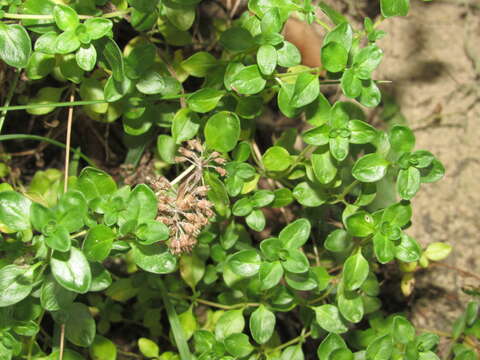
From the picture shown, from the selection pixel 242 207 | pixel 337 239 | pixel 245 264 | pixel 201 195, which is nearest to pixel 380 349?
pixel 337 239

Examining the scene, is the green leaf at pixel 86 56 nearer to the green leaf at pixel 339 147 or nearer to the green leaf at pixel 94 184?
the green leaf at pixel 94 184

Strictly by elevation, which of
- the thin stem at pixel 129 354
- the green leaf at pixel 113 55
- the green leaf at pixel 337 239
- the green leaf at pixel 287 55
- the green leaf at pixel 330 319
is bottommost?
the thin stem at pixel 129 354

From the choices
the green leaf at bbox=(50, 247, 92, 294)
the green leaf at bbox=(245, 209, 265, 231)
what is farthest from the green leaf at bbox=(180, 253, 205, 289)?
the green leaf at bbox=(50, 247, 92, 294)

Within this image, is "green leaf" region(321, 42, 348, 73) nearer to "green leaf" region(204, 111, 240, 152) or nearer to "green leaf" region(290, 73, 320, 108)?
"green leaf" region(290, 73, 320, 108)

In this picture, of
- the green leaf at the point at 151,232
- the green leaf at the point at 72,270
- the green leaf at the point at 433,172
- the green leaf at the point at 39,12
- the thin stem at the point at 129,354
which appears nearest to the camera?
the green leaf at the point at 72,270

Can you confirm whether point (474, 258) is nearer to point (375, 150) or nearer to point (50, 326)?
point (375, 150)

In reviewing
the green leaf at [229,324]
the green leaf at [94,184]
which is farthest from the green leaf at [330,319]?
the green leaf at [94,184]

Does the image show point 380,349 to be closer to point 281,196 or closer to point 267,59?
point 281,196
